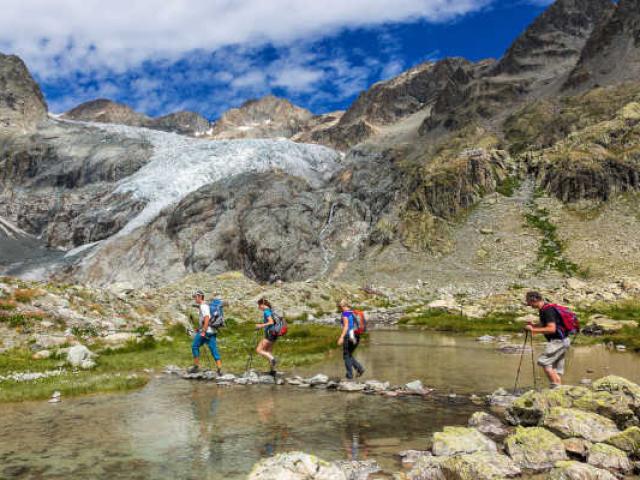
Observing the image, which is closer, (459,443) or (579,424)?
(459,443)

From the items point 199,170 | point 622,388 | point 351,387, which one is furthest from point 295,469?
point 199,170

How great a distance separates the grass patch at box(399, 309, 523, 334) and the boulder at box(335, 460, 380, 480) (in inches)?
1103

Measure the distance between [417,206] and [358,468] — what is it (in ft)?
385

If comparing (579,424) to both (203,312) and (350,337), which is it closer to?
(350,337)

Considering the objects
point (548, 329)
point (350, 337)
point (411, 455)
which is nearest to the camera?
point (411, 455)

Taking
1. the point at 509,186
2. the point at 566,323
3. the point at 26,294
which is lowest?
the point at 26,294

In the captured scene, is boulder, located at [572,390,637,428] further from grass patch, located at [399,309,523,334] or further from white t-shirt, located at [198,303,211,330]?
grass patch, located at [399,309,523,334]

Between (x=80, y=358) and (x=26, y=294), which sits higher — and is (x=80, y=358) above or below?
below

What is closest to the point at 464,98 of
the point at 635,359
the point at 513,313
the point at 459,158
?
the point at 459,158

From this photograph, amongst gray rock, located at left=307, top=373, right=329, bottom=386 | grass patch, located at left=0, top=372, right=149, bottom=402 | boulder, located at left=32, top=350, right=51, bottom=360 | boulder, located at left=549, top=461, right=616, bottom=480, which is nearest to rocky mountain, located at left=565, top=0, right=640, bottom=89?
gray rock, located at left=307, top=373, right=329, bottom=386

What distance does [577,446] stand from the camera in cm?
923

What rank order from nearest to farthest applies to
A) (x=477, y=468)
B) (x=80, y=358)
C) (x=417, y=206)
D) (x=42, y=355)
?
(x=477, y=468), (x=80, y=358), (x=42, y=355), (x=417, y=206)

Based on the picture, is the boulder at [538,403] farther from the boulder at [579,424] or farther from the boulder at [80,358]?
the boulder at [80,358]

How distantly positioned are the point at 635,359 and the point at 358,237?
358ft
